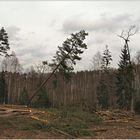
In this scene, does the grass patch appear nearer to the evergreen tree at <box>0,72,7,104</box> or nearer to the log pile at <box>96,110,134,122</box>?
the log pile at <box>96,110,134,122</box>

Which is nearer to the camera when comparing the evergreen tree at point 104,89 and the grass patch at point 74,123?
the grass patch at point 74,123

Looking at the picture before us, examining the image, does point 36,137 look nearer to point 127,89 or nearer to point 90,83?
point 127,89

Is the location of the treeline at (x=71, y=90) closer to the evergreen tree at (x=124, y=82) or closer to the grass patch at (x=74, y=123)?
the evergreen tree at (x=124, y=82)

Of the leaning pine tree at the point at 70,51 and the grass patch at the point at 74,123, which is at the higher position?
the leaning pine tree at the point at 70,51

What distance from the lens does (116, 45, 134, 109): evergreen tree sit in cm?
3500

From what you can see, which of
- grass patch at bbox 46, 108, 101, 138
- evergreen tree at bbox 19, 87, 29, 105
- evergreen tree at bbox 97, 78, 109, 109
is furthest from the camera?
evergreen tree at bbox 19, 87, 29, 105

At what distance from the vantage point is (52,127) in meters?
14.6

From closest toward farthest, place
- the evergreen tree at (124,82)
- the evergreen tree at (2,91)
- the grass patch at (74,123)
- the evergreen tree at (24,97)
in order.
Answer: the grass patch at (74,123) < the evergreen tree at (124,82) < the evergreen tree at (24,97) < the evergreen tree at (2,91)

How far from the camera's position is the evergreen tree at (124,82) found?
35000mm

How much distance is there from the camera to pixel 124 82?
118 ft

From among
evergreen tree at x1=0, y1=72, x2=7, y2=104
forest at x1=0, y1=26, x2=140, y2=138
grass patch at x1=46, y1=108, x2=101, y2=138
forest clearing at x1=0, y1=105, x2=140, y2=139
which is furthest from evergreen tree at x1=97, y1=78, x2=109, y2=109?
forest clearing at x1=0, y1=105, x2=140, y2=139

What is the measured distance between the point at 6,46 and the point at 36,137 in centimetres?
2076

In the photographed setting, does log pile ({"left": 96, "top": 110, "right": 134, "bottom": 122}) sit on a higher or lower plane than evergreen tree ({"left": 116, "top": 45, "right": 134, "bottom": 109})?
lower

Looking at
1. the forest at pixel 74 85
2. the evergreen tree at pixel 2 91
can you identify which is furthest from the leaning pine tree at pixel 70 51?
the evergreen tree at pixel 2 91
